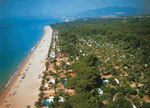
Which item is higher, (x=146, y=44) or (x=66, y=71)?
(x=146, y=44)

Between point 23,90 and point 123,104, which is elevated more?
point 123,104

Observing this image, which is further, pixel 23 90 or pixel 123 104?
pixel 23 90

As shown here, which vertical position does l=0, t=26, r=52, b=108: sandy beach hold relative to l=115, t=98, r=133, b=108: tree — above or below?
below

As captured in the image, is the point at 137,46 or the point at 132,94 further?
the point at 137,46

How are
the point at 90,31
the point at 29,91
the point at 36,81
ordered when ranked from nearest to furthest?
1. the point at 29,91
2. the point at 36,81
3. the point at 90,31

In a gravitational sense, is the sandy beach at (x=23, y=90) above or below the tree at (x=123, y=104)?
below

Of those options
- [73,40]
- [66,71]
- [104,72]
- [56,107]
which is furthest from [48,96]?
[73,40]

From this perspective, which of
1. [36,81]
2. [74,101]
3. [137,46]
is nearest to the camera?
[74,101]

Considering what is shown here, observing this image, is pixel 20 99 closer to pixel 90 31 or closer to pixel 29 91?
pixel 29 91

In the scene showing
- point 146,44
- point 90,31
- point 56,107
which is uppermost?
point 90,31

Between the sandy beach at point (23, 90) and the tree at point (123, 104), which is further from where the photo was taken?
the sandy beach at point (23, 90)

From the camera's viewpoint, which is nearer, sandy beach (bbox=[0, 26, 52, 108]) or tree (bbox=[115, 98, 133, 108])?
tree (bbox=[115, 98, 133, 108])
